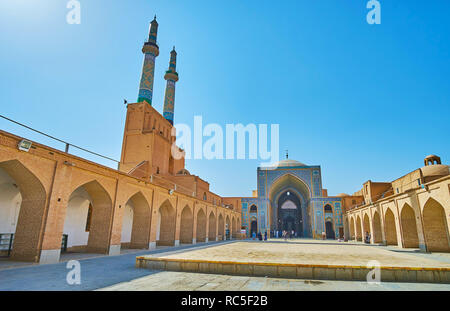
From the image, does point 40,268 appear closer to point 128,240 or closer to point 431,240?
point 128,240

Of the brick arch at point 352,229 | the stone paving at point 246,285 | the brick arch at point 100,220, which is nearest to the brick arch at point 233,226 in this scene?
the brick arch at point 352,229

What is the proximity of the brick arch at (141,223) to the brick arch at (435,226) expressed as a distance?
1369 cm

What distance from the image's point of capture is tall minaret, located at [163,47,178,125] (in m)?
26.9

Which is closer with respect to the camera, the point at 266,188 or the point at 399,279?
the point at 399,279

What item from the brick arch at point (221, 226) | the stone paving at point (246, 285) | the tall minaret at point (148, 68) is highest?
the tall minaret at point (148, 68)

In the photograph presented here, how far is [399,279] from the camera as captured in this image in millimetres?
5320

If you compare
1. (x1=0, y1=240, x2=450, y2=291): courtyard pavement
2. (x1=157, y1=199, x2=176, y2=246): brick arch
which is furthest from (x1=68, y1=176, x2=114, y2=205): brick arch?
(x1=157, y1=199, x2=176, y2=246): brick arch

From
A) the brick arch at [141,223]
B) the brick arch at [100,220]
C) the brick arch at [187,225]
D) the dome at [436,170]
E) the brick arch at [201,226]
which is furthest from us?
the brick arch at [201,226]

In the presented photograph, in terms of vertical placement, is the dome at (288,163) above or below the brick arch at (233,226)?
above

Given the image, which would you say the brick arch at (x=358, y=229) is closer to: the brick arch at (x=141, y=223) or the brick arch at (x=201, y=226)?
the brick arch at (x=201, y=226)

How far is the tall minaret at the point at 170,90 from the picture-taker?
26.9 metres

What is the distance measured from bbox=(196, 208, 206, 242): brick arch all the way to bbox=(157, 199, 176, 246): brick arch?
14.3 ft
